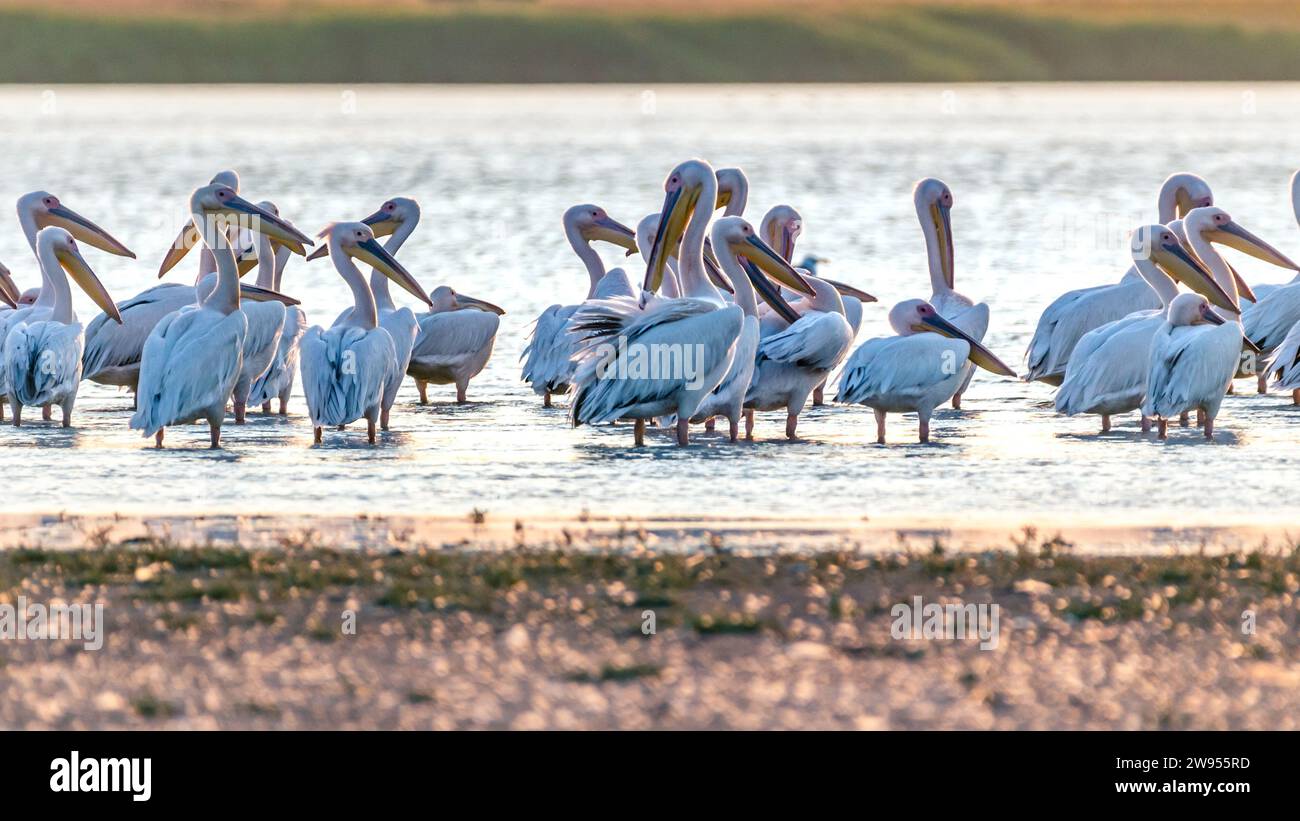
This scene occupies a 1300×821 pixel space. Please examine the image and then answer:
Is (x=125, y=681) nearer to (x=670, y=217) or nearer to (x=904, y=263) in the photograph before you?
(x=670, y=217)

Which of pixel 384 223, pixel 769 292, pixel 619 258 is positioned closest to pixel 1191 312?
pixel 769 292

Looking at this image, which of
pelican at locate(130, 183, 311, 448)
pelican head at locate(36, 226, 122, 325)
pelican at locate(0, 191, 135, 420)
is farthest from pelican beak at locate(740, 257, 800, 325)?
pelican at locate(0, 191, 135, 420)

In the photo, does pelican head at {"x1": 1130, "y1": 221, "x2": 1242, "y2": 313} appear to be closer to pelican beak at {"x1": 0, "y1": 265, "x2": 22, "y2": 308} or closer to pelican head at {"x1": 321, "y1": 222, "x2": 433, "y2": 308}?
pelican head at {"x1": 321, "y1": 222, "x2": 433, "y2": 308}

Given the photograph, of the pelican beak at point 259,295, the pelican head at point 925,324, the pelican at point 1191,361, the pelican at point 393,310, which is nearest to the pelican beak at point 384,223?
the pelican at point 393,310

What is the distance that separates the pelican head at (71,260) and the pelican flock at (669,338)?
1 cm

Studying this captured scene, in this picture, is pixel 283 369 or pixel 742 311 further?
pixel 283 369

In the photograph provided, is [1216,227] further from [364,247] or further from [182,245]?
[182,245]

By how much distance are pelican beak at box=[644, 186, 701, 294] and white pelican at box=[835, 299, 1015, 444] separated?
1.13 meters

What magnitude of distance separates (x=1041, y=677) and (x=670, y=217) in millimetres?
4788

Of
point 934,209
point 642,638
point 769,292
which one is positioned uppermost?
point 934,209

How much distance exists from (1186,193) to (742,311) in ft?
12.6

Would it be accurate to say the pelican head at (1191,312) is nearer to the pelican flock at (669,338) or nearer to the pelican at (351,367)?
the pelican flock at (669,338)

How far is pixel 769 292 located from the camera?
8984 millimetres
